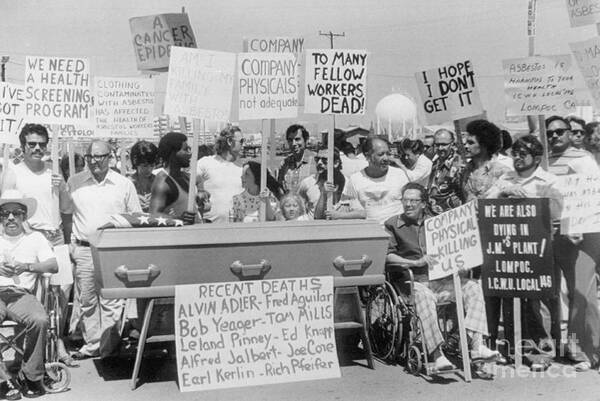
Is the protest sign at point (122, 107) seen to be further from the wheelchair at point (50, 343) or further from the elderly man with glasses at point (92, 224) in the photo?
the wheelchair at point (50, 343)

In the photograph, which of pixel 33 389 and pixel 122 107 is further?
pixel 122 107

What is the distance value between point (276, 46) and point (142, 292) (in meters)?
3.99

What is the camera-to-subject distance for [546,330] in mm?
6348

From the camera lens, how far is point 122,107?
9.66 m

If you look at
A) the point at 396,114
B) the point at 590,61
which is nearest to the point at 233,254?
the point at 590,61

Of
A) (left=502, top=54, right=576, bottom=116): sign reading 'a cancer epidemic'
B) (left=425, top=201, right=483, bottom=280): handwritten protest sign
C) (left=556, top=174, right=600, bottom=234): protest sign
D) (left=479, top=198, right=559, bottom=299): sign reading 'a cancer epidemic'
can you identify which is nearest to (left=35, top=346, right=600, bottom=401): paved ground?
(left=479, top=198, right=559, bottom=299): sign reading 'a cancer epidemic'

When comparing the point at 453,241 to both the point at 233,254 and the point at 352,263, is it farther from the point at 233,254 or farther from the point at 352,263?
the point at 233,254

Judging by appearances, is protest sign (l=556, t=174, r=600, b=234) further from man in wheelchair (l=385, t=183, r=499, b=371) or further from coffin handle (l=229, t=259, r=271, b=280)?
coffin handle (l=229, t=259, r=271, b=280)

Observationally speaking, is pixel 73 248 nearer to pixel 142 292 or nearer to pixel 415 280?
pixel 142 292

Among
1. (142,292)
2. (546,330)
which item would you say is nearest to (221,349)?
(142,292)

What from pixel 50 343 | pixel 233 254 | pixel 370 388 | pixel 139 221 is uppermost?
pixel 139 221

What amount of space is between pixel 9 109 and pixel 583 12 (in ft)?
19.6

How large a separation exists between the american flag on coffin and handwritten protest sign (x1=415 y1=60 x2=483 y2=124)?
3330 millimetres

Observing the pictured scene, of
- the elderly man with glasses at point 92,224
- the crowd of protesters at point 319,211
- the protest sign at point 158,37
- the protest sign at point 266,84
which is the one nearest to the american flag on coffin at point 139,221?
the crowd of protesters at point 319,211
